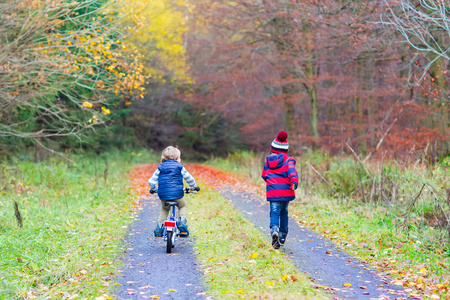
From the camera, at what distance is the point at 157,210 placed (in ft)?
40.1

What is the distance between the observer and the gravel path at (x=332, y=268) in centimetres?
577

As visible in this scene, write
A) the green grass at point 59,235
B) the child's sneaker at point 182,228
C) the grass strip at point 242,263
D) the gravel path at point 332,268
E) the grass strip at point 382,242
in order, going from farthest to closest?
1. the child's sneaker at point 182,228
2. the grass strip at point 382,242
3. the green grass at point 59,235
4. the gravel path at point 332,268
5. the grass strip at point 242,263

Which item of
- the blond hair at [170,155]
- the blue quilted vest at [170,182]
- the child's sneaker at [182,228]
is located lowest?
the child's sneaker at [182,228]

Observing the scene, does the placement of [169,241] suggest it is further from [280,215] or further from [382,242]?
[382,242]

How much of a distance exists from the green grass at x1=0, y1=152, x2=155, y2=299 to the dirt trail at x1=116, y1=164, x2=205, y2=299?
253 mm

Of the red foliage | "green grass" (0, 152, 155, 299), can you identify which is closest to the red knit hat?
"green grass" (0, 152, 155, 299)

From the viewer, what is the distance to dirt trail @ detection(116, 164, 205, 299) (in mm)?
5672

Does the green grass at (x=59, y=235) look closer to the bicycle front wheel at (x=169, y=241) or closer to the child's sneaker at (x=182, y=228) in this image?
the bicycle front wheel at (x=169, y=241)

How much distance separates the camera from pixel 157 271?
6605mm

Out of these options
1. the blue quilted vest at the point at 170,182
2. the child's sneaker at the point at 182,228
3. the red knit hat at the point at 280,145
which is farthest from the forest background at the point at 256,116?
the red knit hat at the point at 280,145

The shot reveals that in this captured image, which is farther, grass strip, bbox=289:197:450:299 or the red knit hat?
the red knit hat

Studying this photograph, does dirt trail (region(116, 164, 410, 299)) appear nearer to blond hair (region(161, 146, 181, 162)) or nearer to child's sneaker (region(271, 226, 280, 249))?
child's sneaker (region(271, 226, 280, 249))

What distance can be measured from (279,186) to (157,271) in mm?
2619

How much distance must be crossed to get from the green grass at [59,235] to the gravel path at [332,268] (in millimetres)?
2935
